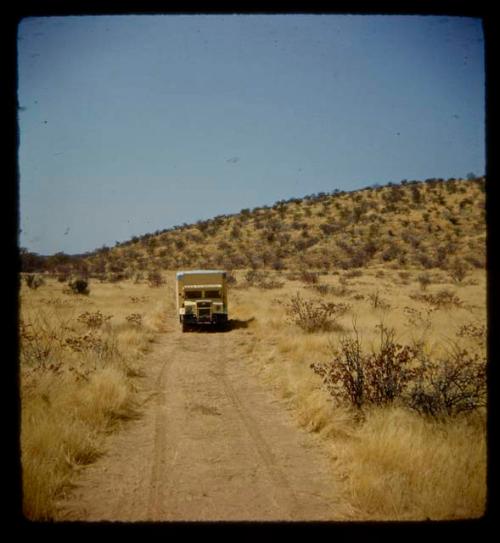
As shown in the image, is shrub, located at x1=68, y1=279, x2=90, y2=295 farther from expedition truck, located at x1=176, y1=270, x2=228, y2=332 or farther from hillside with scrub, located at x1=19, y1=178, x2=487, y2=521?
expedition truck, located at x1=176, y1=270, x2=228, y2=332

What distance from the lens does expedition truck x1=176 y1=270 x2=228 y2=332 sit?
54.0 feet

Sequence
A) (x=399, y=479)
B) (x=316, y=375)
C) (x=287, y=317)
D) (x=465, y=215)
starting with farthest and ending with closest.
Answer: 1. (x=465, y=215)
2. (x=287, y=317)
3. (x=316, y=375)
4. (x=399, y=479)

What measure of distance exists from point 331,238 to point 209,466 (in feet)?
159

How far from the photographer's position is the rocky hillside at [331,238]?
1766 inches

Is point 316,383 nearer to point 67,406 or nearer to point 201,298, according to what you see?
point 67,406

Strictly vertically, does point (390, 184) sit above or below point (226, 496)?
above

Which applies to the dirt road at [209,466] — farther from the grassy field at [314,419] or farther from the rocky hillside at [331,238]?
the rocky hillside at [331,238]

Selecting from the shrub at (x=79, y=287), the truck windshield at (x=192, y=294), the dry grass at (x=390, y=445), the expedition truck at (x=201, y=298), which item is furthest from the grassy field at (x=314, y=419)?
the shrub at (x=79, y=287)

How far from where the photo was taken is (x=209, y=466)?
207 inches

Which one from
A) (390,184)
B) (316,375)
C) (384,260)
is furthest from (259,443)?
(390,184)

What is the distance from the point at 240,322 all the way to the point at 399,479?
1452 cm

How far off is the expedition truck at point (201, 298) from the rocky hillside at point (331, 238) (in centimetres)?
2741

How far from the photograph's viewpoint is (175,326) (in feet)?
60.7
